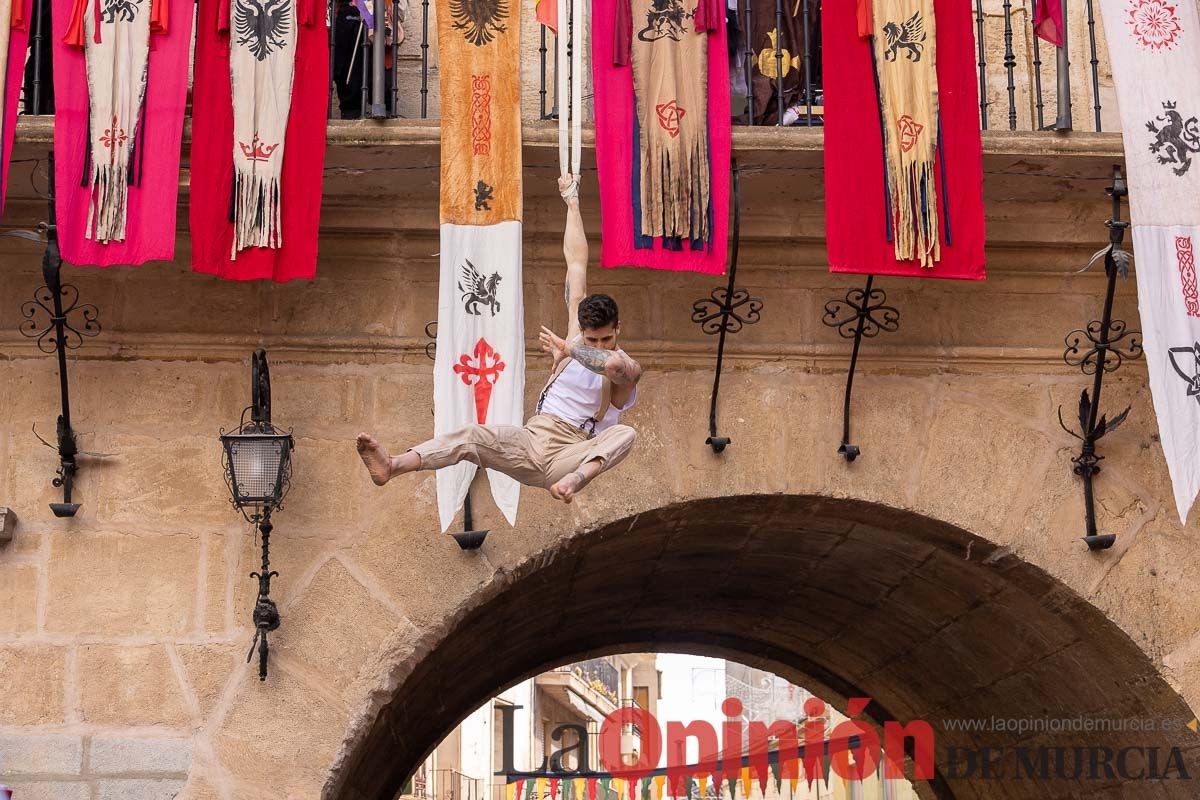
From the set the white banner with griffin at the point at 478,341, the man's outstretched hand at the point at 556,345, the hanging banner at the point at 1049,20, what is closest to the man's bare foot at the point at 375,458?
the man's outstretched hand at the point at 556,345

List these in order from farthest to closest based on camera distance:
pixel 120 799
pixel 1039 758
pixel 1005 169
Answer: pixel 1039 758 → pixel 1005 169 → pixel 120 799

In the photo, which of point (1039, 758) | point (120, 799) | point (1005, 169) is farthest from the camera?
point (1039, 758)

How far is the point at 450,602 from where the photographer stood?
6.14m

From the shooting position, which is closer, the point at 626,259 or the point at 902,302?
the point at 626,259

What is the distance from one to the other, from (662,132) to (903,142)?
91cm

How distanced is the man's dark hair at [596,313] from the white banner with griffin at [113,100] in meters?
1.83

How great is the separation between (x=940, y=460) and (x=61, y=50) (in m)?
3.66

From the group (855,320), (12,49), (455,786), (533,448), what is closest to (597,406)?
(533,448)

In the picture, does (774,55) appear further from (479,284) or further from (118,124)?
(118,124)

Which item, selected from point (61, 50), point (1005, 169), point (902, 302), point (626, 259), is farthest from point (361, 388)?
point (1005, 169)

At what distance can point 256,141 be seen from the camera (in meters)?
6.08

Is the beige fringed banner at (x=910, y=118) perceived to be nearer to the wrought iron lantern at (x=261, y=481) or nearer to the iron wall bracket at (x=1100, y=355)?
the iron wall bracket at (x=1100, y=355)

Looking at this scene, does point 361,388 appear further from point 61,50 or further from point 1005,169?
point 1005,169

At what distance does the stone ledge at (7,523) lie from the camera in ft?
19.9
